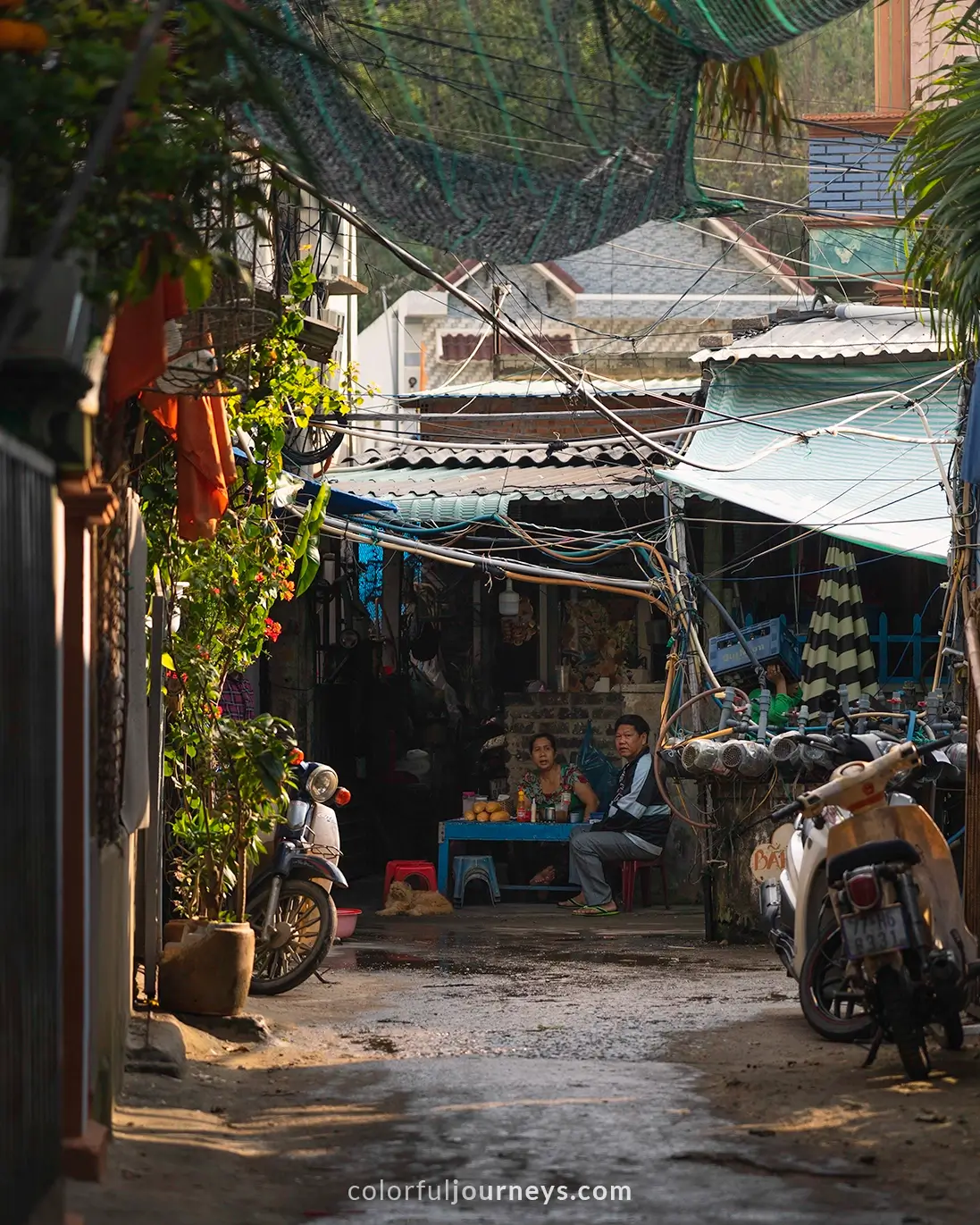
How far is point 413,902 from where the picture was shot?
15055 millimetres

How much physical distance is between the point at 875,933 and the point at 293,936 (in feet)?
13.5

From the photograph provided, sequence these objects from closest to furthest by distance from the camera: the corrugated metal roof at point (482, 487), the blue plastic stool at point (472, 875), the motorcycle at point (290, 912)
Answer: the motorcycle at point (290, 912), the blue plastic stool at point (472, 875), the corrugated metal roof at point (482, 487)

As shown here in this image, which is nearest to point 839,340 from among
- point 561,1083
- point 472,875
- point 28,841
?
point 472,875

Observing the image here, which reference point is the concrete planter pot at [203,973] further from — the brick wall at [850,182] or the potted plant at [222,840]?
the brick wall at [850,182]

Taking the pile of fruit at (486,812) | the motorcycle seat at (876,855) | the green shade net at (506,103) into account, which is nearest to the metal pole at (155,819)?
the green shade net at (506,103)

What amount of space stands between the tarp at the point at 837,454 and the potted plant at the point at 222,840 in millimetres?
4104

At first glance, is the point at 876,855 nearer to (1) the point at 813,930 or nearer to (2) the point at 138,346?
(1) the point at 813,930

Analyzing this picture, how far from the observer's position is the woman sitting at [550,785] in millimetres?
16203

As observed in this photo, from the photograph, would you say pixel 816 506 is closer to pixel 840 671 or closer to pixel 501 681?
pixel 840 671

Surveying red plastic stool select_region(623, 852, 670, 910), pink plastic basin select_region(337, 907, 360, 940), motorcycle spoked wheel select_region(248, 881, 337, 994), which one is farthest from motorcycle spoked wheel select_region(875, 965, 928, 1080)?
red plastic stool select_region(623, 852, 670, 910)

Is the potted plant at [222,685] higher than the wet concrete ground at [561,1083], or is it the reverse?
the potted plant at [222,685]

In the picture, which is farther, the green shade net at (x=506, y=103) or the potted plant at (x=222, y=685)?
the potted plant at (x=222, y=685)

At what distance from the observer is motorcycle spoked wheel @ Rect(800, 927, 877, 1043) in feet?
25.1

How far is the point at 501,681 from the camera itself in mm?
18453
